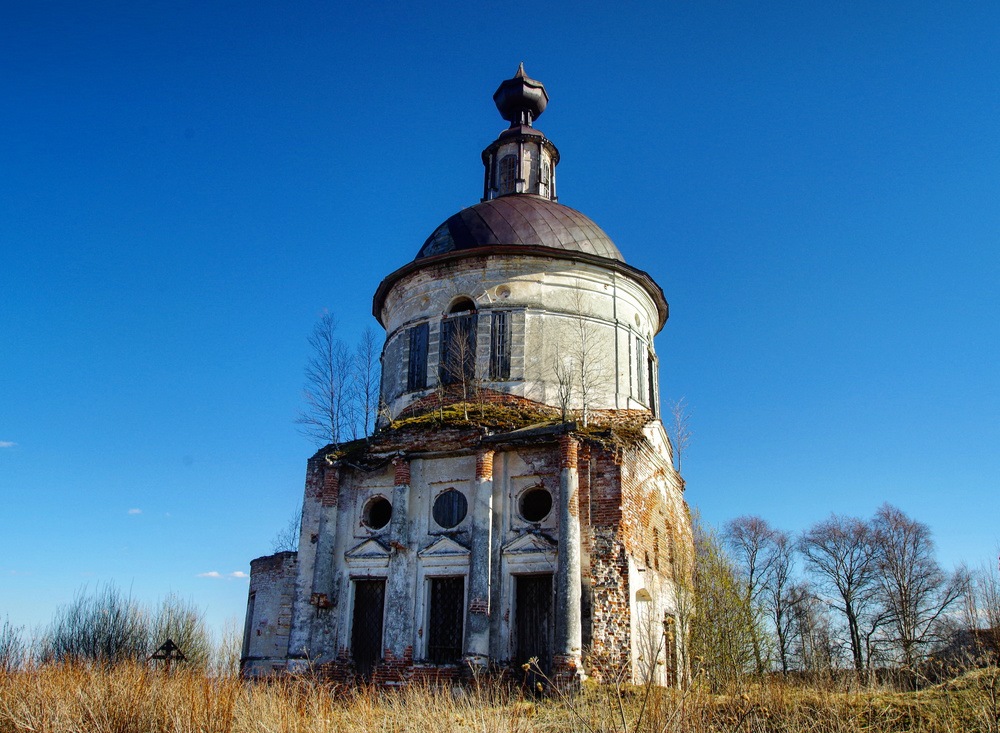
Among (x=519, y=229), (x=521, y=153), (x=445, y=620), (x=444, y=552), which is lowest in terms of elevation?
(x=445, y=620)

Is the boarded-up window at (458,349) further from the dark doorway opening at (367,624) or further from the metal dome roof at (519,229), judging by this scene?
the dark doorway opening at (367,624)

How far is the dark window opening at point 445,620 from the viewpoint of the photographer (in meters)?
13.7

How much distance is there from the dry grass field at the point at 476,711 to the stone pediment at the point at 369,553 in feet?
16.1

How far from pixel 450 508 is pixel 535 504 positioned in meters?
1.60

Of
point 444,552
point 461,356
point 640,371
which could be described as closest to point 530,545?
point 444,552

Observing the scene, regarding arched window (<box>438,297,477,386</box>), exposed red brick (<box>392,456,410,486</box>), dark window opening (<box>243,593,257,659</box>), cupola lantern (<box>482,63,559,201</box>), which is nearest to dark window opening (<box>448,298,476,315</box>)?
arched window (<box>438,297,477,386</box>)

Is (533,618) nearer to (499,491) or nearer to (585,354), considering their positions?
(499,491)

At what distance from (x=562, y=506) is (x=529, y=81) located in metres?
12.6

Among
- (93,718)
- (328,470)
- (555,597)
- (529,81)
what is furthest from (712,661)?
(529,81)

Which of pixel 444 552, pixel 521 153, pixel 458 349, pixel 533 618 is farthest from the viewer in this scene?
pixel 521 153

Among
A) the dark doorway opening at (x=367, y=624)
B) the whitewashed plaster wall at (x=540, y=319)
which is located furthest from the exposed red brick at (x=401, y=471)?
the whitewashed plaster wall at (x=540, y=319)

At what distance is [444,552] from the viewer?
14148 millimetres

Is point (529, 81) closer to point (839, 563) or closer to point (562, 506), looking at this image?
point (562, 506)

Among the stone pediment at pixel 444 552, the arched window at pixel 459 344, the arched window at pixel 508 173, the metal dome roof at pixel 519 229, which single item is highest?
the arched window at pixel 508 173
